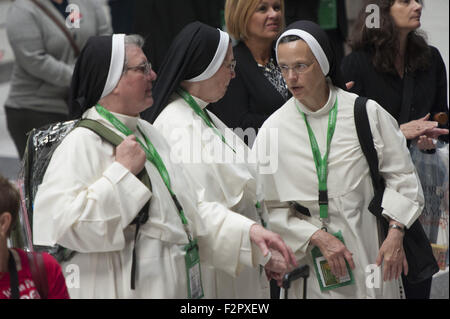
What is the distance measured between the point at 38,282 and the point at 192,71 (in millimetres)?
1278

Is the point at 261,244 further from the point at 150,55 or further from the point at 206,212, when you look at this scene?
the point at 150,55

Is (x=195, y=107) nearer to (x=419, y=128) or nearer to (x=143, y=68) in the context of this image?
(x=143, y=68)

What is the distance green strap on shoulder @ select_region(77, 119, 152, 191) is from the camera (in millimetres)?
3086

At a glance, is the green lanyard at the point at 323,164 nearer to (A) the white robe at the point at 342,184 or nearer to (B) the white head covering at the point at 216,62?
(A) the white robe at the point at 342,184

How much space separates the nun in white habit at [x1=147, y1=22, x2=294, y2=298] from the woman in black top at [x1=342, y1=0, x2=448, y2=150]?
1.00 meters

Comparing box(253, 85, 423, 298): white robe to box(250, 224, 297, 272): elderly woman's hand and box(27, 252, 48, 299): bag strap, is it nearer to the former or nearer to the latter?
box(250, 224, 297, 272): elderly woman's hand

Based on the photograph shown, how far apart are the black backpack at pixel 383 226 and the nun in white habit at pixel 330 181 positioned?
0.10ft

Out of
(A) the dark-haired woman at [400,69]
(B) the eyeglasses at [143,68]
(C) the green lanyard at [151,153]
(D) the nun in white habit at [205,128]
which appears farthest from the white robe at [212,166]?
(A) the dark-haired woman at [400,69]

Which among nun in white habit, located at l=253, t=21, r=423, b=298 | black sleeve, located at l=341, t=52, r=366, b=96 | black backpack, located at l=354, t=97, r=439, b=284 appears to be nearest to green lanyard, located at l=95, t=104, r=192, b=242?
nun in white habit, located at l=253, t=21, r=423, b=298

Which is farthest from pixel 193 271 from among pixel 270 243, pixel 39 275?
pixel 39 275

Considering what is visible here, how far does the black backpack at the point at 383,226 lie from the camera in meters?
3.76

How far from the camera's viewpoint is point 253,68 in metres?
4.41
